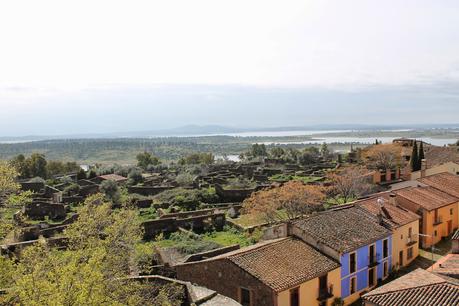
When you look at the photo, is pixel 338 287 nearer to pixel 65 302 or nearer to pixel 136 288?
pixel 136 288

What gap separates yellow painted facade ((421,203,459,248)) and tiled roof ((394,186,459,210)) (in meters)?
0.39

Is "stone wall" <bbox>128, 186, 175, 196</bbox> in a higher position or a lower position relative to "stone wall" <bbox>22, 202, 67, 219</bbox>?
lower

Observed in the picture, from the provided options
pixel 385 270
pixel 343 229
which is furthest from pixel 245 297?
pixel 385 270

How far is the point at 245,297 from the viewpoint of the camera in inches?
821

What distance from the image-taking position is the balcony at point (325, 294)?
2166 cm

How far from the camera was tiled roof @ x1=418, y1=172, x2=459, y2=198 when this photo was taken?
35812 millimetres

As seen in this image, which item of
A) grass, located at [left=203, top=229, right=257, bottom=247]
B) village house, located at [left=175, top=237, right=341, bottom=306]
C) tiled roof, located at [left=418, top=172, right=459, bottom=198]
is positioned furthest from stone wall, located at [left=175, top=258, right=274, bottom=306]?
tiled roof, located at [left=418, top=172, right=459, bottom=198]

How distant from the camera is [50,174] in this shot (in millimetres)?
85562

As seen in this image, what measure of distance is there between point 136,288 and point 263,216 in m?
18.3

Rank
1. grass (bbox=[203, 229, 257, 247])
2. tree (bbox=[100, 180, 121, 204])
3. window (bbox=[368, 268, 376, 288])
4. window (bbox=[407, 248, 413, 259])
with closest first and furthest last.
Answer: window (bbox=[368, 268, 376, 288])
window (bbox=[407, 248, 413, 259])
grass (bbox=[203, 229, 257, 247])
tree (bbox=[100, 180, 121, 204])

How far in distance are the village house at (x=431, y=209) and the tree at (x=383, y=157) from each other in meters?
20.7

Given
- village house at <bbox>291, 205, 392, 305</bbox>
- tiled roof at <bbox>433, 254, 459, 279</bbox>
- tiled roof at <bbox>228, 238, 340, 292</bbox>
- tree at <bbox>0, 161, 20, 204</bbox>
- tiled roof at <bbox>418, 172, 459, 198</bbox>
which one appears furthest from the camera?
tiled roof at <bbox>418, 172, 459, 198</bbox>

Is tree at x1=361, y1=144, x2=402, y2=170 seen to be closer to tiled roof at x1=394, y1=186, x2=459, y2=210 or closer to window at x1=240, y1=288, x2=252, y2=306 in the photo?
tiled roof at x1=394, y1=186, x2=459, y2=210

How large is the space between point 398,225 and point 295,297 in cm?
1092
